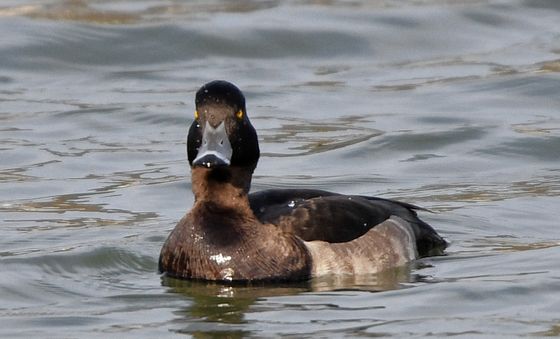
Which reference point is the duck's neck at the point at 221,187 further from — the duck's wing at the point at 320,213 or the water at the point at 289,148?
the water at the point at 289,148

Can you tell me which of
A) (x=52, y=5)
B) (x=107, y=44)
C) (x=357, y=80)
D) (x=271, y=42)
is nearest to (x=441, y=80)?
(x=357, y=80)

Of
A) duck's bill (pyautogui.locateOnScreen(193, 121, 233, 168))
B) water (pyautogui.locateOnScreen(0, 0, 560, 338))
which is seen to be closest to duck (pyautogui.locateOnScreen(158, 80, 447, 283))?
duck's bill (pyautogui.locateOnScreen(193, 121, 233, 168))

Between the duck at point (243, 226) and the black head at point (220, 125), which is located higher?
the black head at point (220, 125)

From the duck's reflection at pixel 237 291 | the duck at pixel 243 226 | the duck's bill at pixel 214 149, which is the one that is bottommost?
the duck's reflection at pixel 237 291

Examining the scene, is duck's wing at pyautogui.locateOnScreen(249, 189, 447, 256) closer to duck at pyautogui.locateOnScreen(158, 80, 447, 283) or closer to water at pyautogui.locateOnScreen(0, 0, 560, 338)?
duck at pyautogui.locateOnScreen(158, 80, 447, 283)

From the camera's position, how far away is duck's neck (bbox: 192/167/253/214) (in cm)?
1031

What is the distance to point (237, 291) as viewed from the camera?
10039 mm

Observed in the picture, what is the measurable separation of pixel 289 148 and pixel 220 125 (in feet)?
17.1

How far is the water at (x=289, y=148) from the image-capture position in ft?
31.4

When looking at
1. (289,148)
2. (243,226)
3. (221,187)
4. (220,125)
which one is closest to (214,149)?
(220,125)

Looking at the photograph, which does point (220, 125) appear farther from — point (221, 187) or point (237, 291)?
point (237, 291)

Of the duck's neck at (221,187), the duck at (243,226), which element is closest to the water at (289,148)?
the duck at (243,226)

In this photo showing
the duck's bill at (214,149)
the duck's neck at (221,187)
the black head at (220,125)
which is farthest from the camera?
the duck's neck at (221,187)

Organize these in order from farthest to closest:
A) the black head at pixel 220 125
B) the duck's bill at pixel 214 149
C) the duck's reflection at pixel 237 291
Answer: the black head at pixel 220 125 → the duck's bill at pixel 214 149 → the duck's reflection at pixel 237 291
